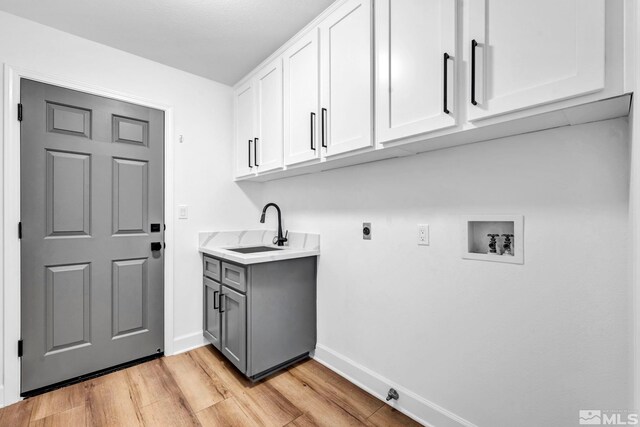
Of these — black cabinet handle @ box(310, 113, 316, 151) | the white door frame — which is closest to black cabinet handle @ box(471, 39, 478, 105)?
black cabinet handle @ box(310, 113, 316, 151)

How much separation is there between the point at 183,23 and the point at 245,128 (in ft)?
2.84

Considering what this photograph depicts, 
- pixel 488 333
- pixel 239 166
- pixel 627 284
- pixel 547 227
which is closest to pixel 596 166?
pixel 547 227

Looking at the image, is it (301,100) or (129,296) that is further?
(129,296)

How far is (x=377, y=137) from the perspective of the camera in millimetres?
1464

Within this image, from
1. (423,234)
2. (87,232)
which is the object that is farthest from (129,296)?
(423,234)

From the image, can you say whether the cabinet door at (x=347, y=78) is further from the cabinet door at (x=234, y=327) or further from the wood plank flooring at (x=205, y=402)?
the wood plank flooring at (x=205, y=402)

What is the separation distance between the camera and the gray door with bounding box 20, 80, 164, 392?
1.83 m

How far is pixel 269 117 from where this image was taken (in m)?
2.22

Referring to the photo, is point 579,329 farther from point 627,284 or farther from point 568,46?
point 568,46

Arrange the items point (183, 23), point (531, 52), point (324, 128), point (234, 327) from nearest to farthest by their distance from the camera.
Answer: point (531, 52)
point (324, 128)
point (183, 23)
point (234, 327)

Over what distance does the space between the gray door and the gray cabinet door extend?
1.17ft

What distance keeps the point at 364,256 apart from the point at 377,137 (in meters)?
0.82

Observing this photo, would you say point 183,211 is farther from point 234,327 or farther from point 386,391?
point 386,391

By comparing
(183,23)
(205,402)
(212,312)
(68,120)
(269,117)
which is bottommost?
(205,402)
